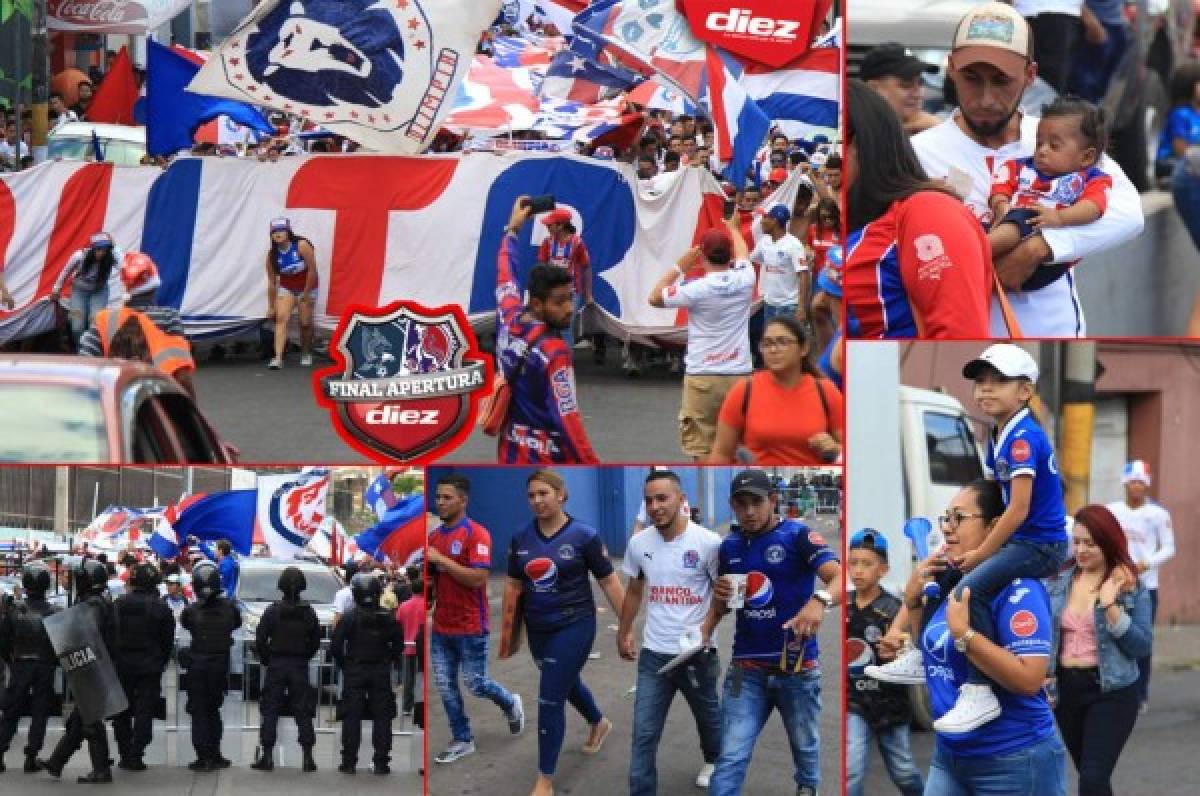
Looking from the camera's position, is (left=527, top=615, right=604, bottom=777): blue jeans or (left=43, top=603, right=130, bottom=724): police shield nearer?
(left=527, top=615, right=604, bottom=777): blue jeans

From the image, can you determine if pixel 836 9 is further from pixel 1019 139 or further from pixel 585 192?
pixel 1019 139

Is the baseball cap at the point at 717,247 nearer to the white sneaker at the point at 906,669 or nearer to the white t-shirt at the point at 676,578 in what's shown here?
the white t-shirt at the point at 676,578

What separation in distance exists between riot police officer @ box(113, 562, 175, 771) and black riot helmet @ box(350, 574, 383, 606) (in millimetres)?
644

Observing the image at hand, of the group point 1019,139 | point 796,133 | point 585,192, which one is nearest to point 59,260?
point 585,192

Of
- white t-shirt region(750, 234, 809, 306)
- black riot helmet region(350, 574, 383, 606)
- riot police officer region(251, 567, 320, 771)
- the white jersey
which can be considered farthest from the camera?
white t-shirt region(750, 234, 809, 306)

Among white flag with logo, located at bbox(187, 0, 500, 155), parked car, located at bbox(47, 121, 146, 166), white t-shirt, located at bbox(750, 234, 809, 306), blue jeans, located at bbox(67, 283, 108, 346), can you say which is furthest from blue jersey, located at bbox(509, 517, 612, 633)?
parked car, located at bbox(47, 121, 146, 166)

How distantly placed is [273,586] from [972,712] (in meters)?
2.47

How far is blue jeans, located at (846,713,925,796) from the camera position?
240 inches

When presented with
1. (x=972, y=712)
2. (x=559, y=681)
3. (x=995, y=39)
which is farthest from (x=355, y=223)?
(x=972, y=712)

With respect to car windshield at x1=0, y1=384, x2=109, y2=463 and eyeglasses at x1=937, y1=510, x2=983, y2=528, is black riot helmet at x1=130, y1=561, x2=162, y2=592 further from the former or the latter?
eyeglasses at x1=937, y1=510, x2=983, y2=528

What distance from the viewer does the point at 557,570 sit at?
6.12 meters

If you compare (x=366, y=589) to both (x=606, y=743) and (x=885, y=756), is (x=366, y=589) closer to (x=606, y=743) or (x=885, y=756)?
(x=606, y=743)

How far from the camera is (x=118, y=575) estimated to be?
6430 millimetres

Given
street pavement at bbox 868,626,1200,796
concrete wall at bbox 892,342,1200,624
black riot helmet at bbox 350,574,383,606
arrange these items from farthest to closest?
street pavement at bbox 868,626,1200,796 < black riot helmet at bbox 350,574,383,606 < concrete wall at bbox 892,342,1200,624
